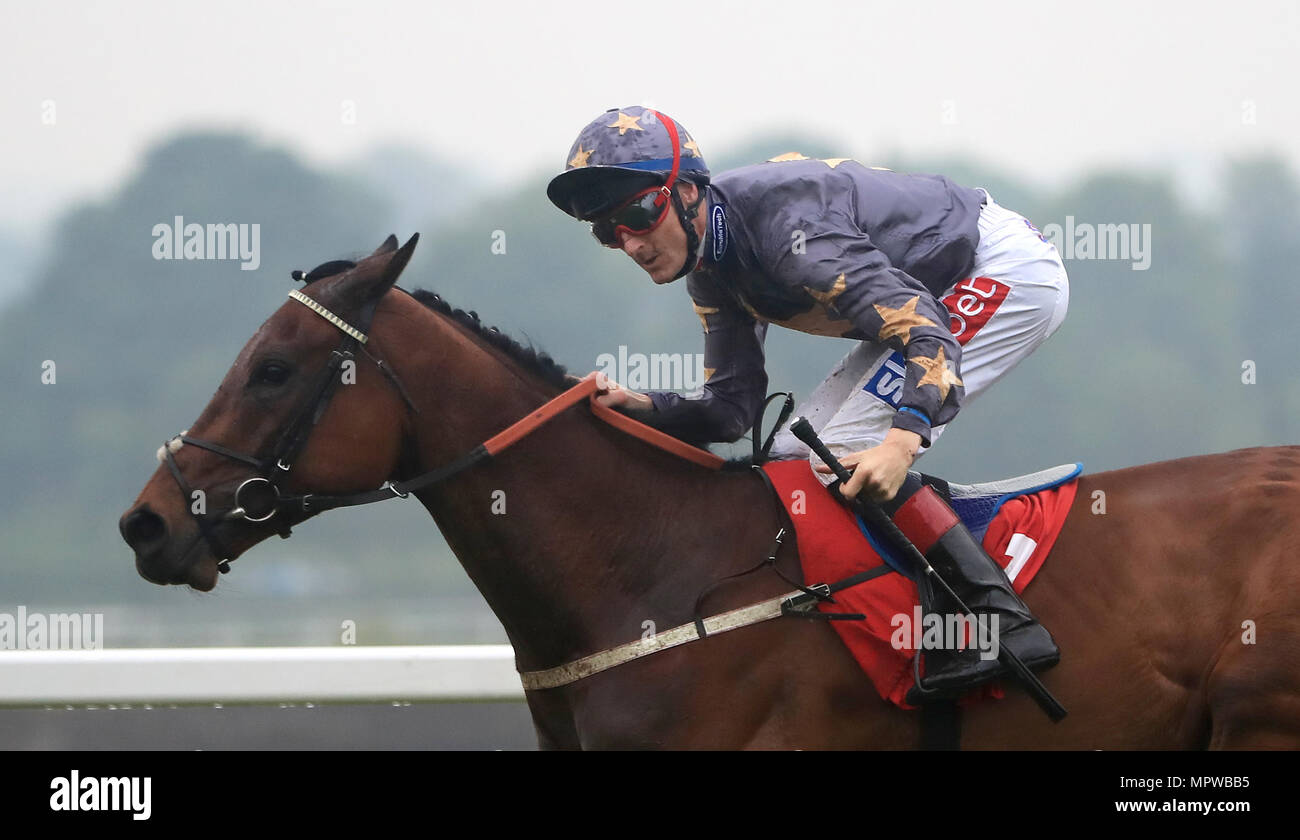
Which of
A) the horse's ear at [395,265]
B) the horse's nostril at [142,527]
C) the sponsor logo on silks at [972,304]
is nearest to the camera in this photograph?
the horse's nostril at [142,527]

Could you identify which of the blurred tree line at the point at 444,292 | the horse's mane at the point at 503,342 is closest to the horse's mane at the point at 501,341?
the horse's mane at the point at 503,342

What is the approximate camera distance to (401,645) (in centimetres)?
495

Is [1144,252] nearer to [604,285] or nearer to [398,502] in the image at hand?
[604,285]

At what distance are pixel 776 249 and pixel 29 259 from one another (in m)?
4.46

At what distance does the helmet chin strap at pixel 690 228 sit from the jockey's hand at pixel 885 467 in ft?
2.11

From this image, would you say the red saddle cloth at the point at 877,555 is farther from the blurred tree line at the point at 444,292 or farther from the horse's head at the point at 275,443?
the blurred tree line at the point at 444,292

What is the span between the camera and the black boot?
2506 mm

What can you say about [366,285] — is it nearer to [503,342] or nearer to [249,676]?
[503,342]

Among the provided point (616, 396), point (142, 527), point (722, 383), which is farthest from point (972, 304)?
point (142, 527)

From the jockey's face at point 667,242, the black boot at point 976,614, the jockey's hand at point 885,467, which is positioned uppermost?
the jockey's face at point 667,242

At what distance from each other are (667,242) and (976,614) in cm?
109

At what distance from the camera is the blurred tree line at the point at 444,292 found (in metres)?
5.50

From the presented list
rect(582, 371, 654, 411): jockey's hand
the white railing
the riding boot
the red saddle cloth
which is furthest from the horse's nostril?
the white railing
